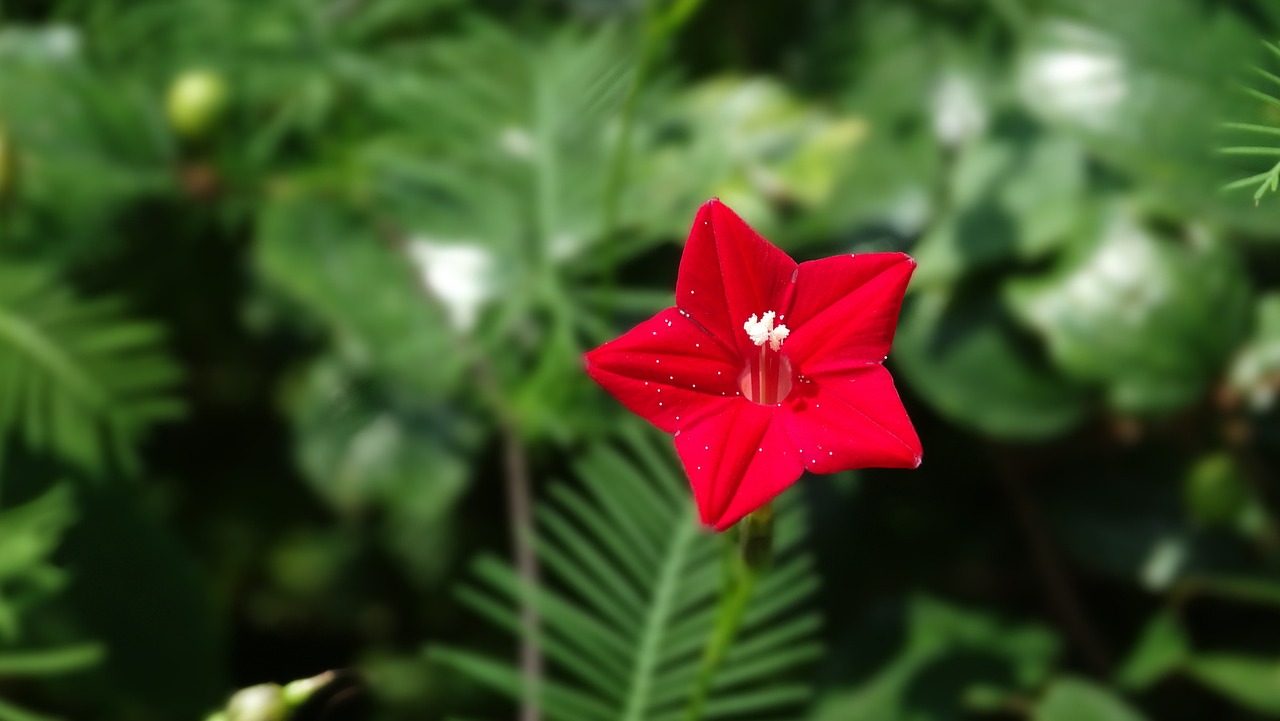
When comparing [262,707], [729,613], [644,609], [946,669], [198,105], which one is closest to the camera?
[262,707]

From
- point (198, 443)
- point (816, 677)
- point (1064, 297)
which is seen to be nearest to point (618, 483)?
point (816, 677)

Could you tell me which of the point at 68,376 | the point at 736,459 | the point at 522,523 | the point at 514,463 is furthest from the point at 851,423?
the point at 68,376

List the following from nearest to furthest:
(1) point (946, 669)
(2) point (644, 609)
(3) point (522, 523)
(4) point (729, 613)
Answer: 1. (4) point (729, 613)
2. (2) point (644, 609)
3. (3) point (522, 523)
4. (1) point (946, 669)

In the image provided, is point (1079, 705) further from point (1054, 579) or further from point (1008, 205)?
point (1008, 205)

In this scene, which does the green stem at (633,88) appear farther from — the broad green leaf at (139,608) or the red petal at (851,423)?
the broad green leaf at (139,608)

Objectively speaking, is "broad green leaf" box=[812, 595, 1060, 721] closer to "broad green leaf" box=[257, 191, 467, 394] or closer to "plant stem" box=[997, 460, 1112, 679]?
"plant stem" box=[997, 460, 1112, 679]

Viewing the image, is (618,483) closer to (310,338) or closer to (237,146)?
(310,338)

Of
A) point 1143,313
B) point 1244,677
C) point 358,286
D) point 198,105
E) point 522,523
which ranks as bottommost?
point 1244,677
